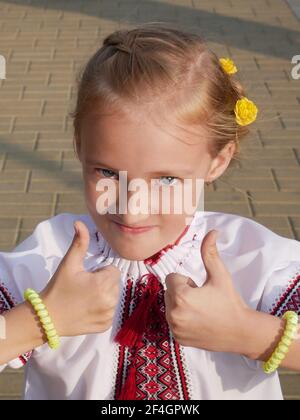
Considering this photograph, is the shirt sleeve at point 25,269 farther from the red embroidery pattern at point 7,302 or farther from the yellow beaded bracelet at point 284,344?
the yellow beaded bracelet at point 284,344

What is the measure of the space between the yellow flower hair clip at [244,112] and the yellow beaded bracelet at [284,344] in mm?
500

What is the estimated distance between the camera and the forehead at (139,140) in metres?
1.27

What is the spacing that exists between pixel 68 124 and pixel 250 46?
81.3 inches

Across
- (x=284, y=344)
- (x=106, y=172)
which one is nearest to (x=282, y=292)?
(x=284, y=344)

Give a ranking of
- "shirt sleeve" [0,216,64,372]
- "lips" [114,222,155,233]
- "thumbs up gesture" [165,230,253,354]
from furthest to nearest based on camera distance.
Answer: "shirt sleeve" [0,216,64,372]
"lips" [114,222,155,233]
"thumbs up gesture" [165,230,253,354]

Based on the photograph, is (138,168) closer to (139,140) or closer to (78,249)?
(139,140)

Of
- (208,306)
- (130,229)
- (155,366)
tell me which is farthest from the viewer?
(155,366)

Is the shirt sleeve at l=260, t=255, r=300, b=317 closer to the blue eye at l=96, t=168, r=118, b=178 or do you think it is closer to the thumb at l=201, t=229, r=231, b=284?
the thumb at l=201, t=229, r=231, b=284

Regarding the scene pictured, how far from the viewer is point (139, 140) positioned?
4.17 ft

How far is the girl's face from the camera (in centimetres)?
128

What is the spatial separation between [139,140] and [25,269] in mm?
469

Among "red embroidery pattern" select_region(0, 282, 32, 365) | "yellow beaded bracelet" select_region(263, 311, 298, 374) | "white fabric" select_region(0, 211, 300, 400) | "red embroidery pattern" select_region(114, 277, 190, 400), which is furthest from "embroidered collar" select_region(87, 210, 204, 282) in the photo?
"yellow beaded bracelet" select_region(263, 311, 298, 374)

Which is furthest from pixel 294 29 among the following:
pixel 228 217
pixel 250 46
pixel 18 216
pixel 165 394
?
pixel 165 394

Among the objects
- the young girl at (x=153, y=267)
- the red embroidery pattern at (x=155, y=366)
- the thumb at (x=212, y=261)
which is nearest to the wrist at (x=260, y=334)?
the young girl at (x=153, y=267)
